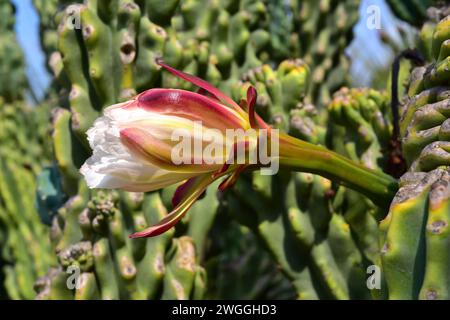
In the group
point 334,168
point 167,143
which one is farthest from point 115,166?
point 334,168

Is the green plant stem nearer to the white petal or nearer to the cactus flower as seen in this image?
the cactus flower

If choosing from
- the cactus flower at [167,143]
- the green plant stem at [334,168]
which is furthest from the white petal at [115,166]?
the green plant stem at [334,168]

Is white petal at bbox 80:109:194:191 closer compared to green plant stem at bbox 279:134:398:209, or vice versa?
white petal at bbox 80:109:194:191

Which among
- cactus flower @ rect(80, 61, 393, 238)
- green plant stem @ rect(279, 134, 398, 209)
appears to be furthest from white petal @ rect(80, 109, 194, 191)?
green plant stem @ rect(279, 134, 398, 209)

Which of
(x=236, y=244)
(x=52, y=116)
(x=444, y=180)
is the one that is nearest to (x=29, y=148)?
(x=236, y=244)

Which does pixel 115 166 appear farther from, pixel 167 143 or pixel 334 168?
pixel 334 168
